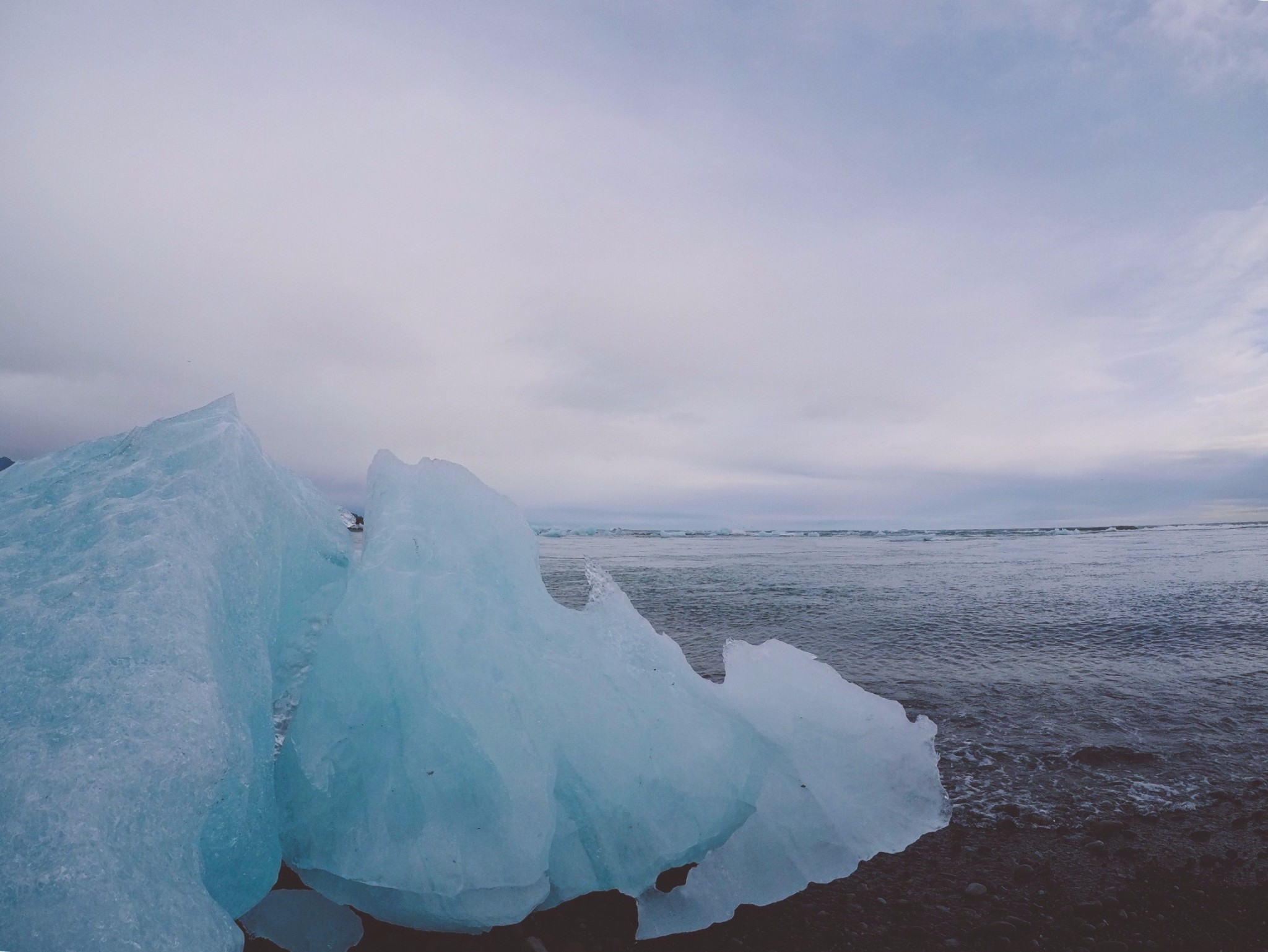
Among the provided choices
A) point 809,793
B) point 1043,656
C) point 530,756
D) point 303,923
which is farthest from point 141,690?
point 1043,656

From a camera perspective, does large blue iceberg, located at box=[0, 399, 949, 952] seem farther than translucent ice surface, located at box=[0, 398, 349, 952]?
Yes

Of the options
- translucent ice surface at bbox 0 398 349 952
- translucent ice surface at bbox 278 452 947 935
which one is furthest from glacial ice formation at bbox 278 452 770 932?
translucent ice surface at bbox 0 398 349 952

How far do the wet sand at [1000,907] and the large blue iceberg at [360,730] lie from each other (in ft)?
0.37

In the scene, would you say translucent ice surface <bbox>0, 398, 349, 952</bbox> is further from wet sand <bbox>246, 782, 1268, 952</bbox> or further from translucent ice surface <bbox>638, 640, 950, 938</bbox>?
translucent ice surface <bbox>638, 640, 950, 938</bbox>

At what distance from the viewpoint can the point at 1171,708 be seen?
219 inches

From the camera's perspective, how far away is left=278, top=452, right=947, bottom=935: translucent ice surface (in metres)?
2.61

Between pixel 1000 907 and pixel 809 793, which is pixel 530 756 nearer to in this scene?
pixel 809 793

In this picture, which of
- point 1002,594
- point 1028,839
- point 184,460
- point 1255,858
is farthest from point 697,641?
point 1002,594

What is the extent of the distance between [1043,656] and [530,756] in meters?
7.50

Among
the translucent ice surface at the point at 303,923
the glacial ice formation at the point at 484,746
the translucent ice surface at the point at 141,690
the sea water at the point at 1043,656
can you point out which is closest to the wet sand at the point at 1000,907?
the translucent ice surface at the point at 303,923

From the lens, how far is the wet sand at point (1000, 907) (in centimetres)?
261

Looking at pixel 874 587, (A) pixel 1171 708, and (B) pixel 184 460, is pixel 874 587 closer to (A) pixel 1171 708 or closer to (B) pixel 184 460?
(A) pixel 1171 708

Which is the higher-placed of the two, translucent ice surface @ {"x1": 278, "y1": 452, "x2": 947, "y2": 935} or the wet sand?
translucent ice surface @ {"x1": 278, "y1": 452, "x2": 947, "y2": 935}

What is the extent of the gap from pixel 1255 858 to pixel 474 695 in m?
4.16
